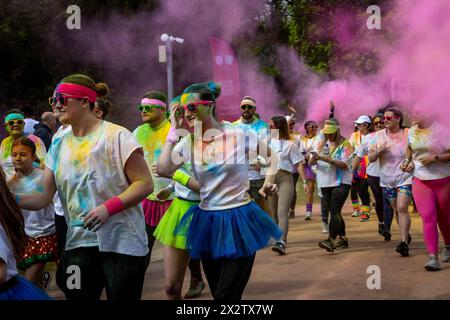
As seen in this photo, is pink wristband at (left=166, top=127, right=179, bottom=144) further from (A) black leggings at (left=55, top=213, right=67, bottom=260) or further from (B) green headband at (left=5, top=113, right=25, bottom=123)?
(B) green headband at (left=5, top=113, right=25, bottom=123)

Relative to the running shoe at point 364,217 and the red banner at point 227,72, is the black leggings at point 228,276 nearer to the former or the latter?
the running shoe at point 364,217

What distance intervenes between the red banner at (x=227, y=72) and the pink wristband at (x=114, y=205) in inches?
856

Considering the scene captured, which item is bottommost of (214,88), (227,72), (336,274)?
(336,274)

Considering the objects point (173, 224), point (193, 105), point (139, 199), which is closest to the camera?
point (139, 199)

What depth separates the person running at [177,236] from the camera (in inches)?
221

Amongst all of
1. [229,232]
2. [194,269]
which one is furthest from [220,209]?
[194,269]

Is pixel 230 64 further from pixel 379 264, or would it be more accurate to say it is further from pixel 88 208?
pixel 88 208

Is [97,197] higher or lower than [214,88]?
lower

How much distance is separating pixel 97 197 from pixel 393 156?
20.7 feet

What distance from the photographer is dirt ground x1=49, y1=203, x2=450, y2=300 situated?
6.98 metres

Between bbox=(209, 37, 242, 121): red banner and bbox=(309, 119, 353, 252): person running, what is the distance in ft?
50.1

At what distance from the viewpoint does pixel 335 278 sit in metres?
7.79

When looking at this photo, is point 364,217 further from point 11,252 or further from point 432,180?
point 11,252

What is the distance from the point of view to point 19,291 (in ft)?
10.9
